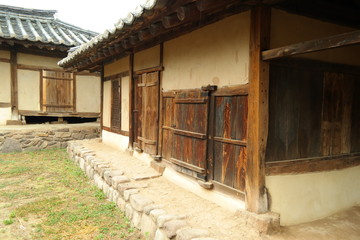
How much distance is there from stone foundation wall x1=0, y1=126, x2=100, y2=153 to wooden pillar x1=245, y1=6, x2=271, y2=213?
8638mm

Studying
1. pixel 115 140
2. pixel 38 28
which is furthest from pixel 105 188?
pixel 38 28

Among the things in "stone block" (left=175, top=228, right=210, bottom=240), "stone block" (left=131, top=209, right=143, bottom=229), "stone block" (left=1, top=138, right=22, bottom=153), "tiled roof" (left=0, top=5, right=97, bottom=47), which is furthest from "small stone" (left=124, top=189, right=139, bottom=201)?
"tiled roof" (left=0, top=5, right=97, bottom=47)

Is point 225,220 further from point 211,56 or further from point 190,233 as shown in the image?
point 211,56

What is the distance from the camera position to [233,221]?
312 centimetres

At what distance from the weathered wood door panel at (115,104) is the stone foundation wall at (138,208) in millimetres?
1540

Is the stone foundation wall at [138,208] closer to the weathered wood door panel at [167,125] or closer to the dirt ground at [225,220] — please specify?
the dirt ground at [225,220]

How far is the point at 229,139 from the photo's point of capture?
137 inches

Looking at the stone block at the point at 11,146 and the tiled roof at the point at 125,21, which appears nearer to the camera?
the tiled roof at the point at 125,21

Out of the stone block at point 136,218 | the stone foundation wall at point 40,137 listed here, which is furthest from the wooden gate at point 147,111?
the stone foundation wall at point 40,137

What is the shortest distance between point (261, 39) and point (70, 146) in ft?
24.4

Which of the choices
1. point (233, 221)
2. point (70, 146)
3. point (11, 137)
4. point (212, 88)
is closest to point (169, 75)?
point (212, 88)

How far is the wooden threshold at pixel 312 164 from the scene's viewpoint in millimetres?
3120

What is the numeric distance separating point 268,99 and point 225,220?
1.49 metres

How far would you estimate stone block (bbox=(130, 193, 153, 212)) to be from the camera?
3641 mm
